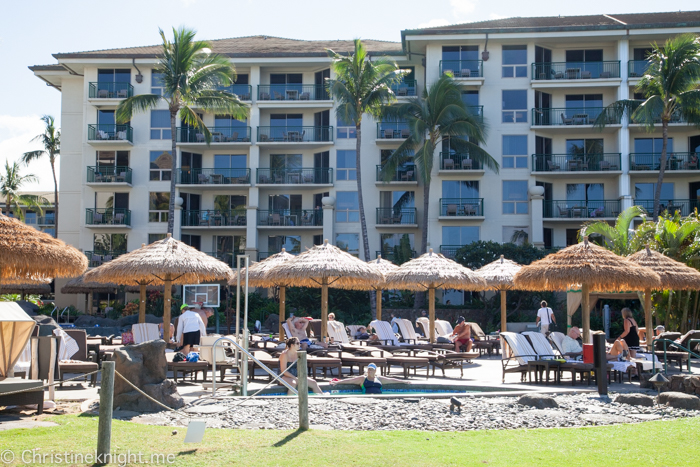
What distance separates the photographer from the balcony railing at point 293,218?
36.7 m

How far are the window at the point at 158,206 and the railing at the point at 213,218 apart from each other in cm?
106

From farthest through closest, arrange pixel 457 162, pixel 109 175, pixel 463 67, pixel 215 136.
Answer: pixel 215 136
pixel 109 175
pixel 463 67
pixel 457 162

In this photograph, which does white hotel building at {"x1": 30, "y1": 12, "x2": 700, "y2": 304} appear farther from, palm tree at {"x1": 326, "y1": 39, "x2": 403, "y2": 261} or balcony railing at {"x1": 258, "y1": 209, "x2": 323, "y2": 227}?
palm tree at {"x1": 326, "y1": 39, "x2": 403, "y2": 261}

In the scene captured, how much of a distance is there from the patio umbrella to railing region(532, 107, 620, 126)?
63.7 feet

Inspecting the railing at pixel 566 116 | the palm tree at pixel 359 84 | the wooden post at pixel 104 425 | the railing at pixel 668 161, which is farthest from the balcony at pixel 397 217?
the wooden post at pixel 104 425

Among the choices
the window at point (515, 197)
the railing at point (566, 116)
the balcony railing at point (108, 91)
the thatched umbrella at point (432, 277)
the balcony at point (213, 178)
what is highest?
the balcony railing at point (108, 91)

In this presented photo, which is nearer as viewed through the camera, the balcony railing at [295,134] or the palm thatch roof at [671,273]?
the palm thatch roof at [671,273]

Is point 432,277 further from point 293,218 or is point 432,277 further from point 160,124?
point 160,124

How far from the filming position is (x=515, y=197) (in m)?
35.2

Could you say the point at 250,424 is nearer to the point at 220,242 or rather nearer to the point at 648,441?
the point at 648,441

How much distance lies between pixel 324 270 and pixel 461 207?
19.1 meters

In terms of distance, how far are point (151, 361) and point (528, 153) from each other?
1146 inches

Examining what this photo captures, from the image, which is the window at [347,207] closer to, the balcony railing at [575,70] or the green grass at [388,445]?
the balcony railing at [575,70]

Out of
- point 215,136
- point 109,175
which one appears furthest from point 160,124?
point 109,175
